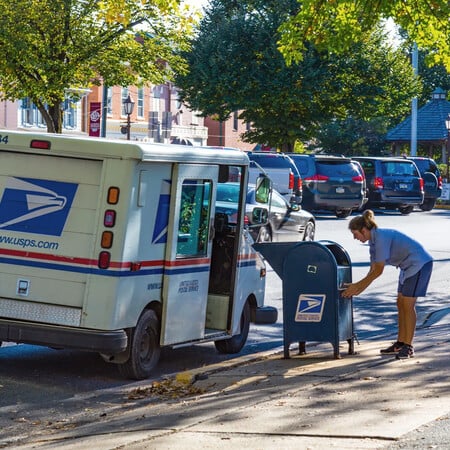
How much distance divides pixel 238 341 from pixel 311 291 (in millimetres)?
1345

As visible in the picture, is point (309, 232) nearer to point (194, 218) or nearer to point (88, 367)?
point (194, 218)

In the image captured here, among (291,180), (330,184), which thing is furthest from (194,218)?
(330,184)

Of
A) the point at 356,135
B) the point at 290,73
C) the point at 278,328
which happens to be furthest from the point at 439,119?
the point at 278,328

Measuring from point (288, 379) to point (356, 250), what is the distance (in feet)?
43.8

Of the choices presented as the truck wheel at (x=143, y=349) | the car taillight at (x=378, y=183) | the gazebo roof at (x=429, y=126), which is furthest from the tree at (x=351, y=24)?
the gazebo roof at (x=429, y=126)

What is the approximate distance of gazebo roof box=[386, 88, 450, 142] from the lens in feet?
201

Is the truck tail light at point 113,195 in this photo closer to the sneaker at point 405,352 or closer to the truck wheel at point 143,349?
the truck wheel at point 143,349

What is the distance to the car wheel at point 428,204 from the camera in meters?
41.6

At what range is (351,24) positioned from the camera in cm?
1662

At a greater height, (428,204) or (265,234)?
(428,204)

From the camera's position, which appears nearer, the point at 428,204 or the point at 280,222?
the point at 280,222

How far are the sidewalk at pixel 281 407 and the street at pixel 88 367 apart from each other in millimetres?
326

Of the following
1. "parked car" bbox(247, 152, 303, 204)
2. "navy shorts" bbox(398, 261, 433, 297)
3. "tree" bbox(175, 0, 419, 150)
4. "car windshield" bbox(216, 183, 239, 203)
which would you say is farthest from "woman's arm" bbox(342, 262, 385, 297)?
"tree" bbox(175, 0, 419, 150)

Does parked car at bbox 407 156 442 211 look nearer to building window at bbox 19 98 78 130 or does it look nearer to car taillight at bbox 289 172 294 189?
car taillight at bbox 289 172 294 189
